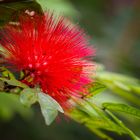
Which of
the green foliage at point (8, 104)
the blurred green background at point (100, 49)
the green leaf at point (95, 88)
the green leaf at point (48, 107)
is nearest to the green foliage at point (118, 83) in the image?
the green leaf at point (95, 88)

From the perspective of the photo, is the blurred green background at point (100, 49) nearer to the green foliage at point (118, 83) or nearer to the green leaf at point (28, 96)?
the green foliage at point (118, 83)

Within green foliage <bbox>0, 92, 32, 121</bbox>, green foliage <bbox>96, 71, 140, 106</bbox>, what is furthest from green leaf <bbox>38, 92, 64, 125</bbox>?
green foliage <bbox>0, 92, 32, 121</bbox>

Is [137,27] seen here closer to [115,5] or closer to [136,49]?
[136,49]

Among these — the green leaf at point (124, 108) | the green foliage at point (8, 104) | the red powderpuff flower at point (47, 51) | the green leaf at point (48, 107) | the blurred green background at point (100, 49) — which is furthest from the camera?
the blurred green background at point (100, 49)

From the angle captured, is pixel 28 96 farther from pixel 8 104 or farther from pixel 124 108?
pixel 8 104

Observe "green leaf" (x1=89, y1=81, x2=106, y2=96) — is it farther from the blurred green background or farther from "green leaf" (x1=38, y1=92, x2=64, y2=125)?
the blurred green background

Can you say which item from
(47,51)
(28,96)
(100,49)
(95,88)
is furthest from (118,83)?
(100,49)
